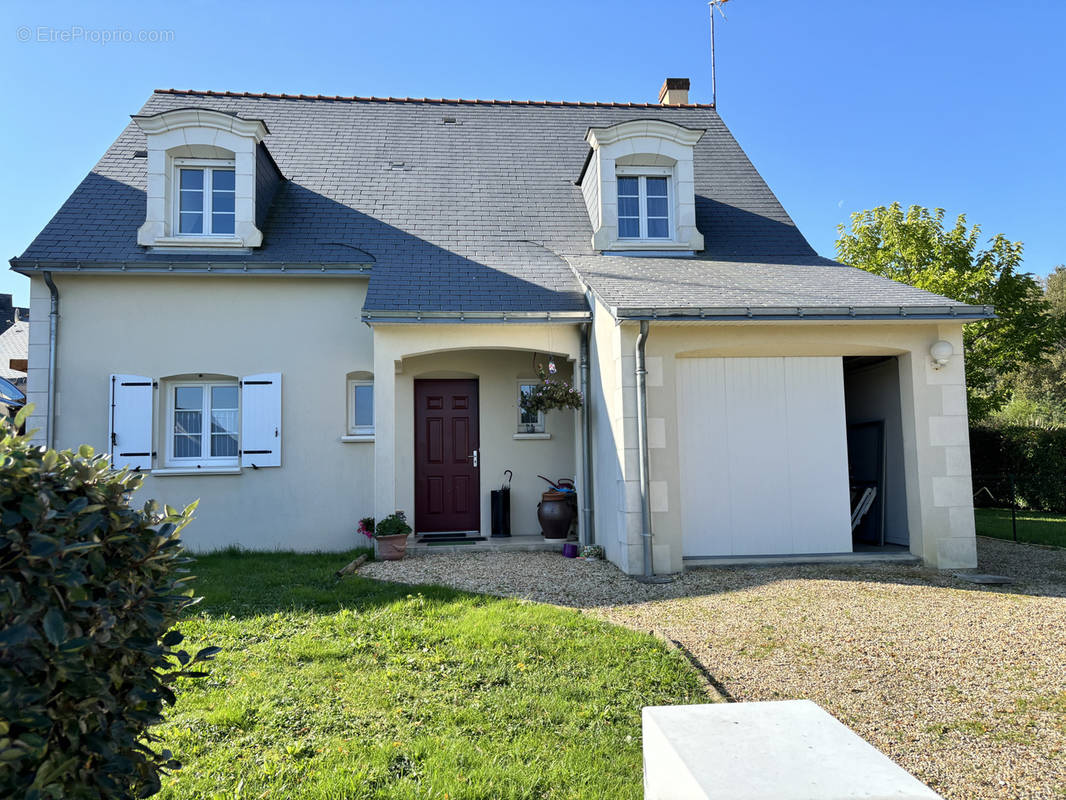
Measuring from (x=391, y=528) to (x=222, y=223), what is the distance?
5280 mm

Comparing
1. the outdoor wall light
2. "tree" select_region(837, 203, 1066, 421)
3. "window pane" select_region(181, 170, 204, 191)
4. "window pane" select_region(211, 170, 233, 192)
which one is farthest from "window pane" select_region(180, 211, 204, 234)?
"tree" select_region(837, 203, 1066, 421)

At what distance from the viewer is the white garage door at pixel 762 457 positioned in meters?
7.73

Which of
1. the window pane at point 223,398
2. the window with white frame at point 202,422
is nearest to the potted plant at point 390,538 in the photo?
the window with white frame at point 202,422

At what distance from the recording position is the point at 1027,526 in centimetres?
1138

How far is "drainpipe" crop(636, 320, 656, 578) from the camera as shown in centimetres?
703

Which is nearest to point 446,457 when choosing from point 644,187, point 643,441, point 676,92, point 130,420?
point 643,441

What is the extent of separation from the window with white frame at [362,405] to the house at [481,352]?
0.10 feet

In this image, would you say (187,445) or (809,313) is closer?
(809,313)

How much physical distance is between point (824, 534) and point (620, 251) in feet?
16.2

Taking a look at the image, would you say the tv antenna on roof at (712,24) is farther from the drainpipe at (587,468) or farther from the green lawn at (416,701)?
the green lawn at (416,701)

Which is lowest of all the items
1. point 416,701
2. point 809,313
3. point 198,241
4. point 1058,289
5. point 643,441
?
point 416,701

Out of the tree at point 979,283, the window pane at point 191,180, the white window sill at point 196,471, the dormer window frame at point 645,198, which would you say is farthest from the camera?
the tree at point 979,283

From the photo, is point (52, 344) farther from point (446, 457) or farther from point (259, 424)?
point (446, 457)

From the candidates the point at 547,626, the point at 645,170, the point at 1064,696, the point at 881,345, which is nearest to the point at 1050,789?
the point at 1064,696
